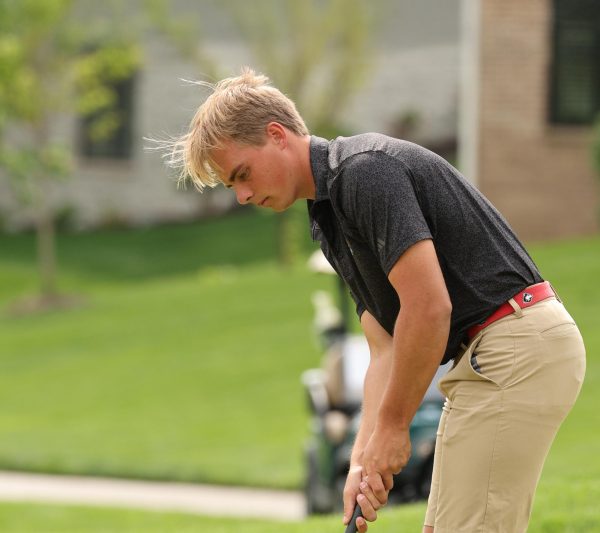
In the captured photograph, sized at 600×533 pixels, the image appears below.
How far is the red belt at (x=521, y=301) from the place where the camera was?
318 centimetres

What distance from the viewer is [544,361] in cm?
313

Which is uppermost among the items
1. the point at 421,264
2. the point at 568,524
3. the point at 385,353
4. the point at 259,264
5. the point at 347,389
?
the point at 421,264

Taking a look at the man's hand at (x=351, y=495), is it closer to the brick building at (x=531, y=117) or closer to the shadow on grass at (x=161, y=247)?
the brick building at (x=531, y=117)

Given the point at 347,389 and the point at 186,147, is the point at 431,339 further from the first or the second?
the point at 347,389

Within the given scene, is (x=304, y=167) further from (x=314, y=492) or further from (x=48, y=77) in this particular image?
(x=48, y=77)

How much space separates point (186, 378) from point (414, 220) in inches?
489

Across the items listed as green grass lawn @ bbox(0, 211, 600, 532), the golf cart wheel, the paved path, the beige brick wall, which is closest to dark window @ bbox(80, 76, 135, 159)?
green grass lawn @ bbox(0, 211, 600, 532)

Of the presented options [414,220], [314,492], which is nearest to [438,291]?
[414,220]

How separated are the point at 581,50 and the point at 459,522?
17.9 m

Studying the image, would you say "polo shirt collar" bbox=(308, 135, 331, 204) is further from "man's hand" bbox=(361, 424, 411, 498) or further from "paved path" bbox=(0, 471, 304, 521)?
"paved path" bbox=(0, 471, 304, 521)

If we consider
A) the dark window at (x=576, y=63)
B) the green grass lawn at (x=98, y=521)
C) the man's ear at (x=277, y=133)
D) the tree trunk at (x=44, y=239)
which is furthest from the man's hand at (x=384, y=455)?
the tree trunk at (x=44, y=239)

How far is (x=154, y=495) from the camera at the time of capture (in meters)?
10.9

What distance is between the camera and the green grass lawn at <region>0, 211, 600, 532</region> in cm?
1177

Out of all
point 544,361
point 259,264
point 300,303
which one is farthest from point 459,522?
point 259,264
